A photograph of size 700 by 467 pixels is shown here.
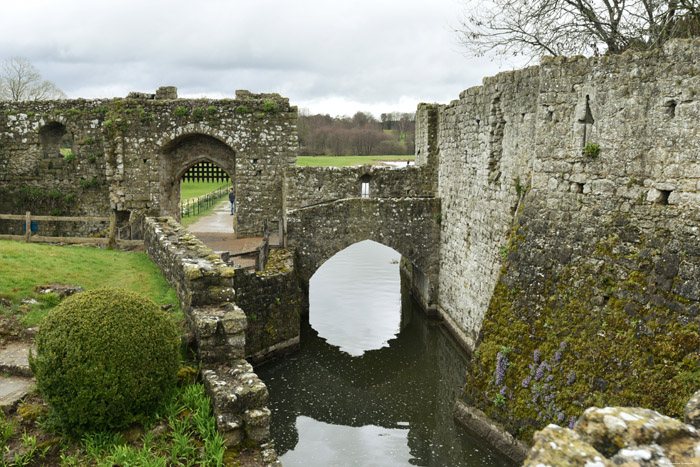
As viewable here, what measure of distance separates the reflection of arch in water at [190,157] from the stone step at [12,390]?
36.3 feet

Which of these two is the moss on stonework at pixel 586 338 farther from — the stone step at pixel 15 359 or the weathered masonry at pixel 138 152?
the weathered masonry at pixel 138 152

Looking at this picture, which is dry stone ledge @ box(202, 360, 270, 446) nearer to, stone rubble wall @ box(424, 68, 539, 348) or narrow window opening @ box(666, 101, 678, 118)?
stone rubble wall @ box(424, 68, 539, 348)

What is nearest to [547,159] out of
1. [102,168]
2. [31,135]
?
[102,168]

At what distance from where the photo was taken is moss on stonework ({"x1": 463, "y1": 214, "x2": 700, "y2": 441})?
21.0ft

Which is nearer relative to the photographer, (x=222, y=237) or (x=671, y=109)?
(x=671, y=109)

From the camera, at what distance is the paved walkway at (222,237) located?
15.6 metres

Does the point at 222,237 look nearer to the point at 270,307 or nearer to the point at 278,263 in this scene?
the point at 278,263

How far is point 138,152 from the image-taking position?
56.3 ft

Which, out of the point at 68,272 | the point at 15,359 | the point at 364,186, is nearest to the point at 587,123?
the point at 15,359

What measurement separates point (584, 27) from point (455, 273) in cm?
662

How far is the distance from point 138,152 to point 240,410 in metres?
12.6

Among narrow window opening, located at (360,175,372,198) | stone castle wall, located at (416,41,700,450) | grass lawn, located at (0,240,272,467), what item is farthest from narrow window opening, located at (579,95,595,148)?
narrow window opening, located at (360,175,372,198)

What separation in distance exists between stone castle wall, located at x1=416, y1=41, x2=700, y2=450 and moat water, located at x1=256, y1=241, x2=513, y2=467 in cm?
154

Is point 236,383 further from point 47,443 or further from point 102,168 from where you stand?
point 102,168
